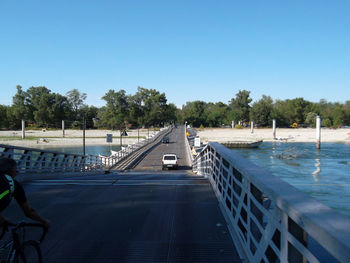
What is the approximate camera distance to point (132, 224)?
5.59 metres

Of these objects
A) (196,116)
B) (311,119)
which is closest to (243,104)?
(196,116)

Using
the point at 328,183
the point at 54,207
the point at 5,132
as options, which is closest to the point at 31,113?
the point at 5,132

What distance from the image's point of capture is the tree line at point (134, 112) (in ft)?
426

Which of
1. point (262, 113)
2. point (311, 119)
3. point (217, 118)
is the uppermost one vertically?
point (262, 113)

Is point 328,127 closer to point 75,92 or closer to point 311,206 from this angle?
point 75,92

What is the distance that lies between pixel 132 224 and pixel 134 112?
5421 inches

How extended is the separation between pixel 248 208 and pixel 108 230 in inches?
93.8

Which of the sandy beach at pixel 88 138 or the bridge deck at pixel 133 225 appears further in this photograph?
the sandy beach at pixel 88 138

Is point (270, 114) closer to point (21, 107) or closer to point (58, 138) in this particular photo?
point (58, 138)

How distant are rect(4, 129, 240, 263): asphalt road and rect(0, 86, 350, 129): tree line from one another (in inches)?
4869

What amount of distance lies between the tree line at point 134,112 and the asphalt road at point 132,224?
123677mm

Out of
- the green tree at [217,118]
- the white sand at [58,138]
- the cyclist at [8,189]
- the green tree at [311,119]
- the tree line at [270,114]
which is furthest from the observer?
the green tree at [217,118]

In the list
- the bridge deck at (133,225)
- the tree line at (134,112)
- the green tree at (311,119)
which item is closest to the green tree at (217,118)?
the tree line at (134,112)

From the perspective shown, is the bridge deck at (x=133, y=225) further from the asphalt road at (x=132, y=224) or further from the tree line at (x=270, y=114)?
the tree line at (x=270, y=114)
